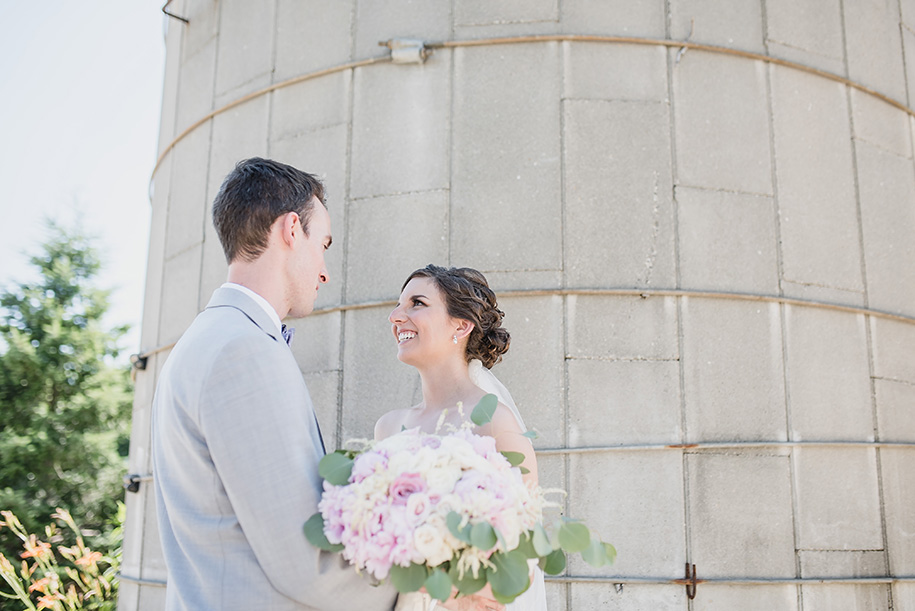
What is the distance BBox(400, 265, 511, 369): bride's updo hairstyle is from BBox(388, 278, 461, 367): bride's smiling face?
47 mm

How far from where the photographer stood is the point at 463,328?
13.1ft

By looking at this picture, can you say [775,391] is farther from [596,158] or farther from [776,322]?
[596,158]

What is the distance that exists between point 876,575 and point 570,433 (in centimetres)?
222

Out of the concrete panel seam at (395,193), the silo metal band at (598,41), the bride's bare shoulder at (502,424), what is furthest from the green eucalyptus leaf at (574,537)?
the silo metal band at (598,41)

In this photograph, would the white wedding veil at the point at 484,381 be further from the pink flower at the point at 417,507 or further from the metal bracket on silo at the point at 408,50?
the metal bracket on silo at the point at 408,50

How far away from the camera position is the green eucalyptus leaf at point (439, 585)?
6.05 feet

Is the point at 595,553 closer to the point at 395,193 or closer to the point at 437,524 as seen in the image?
the point at 437,524

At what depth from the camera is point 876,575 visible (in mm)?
5316

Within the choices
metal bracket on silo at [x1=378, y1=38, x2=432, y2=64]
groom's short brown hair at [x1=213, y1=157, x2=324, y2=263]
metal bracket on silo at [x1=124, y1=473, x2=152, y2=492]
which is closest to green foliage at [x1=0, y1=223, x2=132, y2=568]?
metal bracket on silo at [x1=124, y1=473, x2=152, y2=492]

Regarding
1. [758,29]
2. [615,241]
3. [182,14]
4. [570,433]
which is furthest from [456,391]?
[182,14]

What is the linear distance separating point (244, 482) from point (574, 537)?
2.60 feet

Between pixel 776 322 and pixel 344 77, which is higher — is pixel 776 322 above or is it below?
below

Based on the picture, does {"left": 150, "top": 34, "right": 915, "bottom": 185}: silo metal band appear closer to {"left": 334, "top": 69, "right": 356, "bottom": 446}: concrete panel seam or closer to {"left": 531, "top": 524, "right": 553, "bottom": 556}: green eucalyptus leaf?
{"left": 334, "top": 69, "right": 356, "bottom": 446}: concrete panel seam

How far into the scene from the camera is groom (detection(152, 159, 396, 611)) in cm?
192
